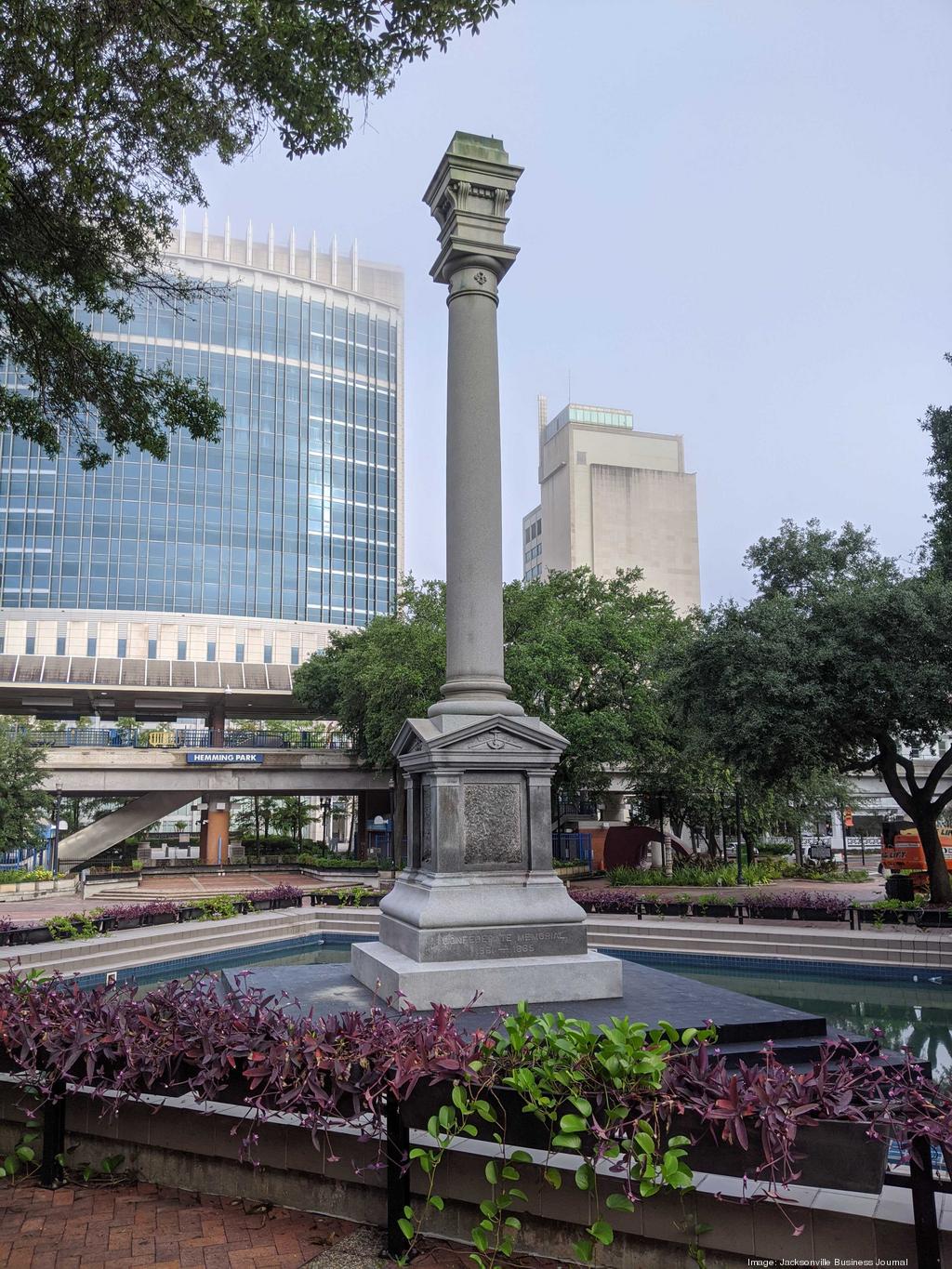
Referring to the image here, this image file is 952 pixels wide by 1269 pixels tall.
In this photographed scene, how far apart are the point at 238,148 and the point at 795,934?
16.9 meters

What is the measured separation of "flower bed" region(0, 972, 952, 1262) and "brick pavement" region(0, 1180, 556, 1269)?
0.42m

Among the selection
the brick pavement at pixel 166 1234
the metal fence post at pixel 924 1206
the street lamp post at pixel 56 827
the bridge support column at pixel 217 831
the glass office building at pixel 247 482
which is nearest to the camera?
the metal fence post at pixel 924 1206

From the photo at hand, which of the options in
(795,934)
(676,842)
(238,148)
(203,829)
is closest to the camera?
(238,148)

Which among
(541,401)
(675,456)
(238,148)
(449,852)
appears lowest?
(449,852)

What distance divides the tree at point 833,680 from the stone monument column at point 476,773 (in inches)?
444

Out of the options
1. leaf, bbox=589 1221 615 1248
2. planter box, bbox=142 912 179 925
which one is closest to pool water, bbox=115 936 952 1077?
planter box, bbox=142 912 179 925

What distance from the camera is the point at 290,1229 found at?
5.02 metres

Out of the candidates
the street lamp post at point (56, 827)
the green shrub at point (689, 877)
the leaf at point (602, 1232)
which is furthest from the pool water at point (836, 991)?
the street lamp post at point (56, 827)

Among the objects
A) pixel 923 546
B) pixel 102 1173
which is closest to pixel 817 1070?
pixel 102 1173

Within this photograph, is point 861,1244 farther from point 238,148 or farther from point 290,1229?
point 238,148

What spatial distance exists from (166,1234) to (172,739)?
5029 cm

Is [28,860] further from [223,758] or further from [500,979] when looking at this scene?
[500,979]

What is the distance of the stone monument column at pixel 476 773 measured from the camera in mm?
8539

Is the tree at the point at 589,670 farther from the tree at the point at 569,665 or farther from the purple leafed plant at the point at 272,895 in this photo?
the purple leafed plant at the point at 272,895
